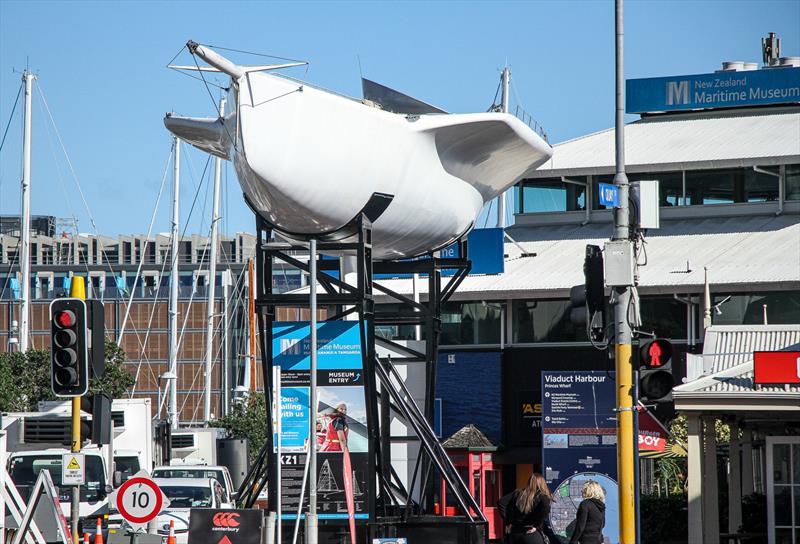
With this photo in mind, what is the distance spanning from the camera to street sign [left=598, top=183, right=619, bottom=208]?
16.8m

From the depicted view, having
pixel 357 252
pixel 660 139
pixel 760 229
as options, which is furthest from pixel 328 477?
pixel 660 139

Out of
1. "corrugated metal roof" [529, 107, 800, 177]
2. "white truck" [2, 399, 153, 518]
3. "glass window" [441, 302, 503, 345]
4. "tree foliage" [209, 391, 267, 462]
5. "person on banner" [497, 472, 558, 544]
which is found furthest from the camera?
"tree foliage" [209, 391, 267, 462]

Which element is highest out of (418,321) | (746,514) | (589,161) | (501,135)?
(589,161)

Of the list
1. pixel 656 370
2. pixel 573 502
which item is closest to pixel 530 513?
pixel 656 370

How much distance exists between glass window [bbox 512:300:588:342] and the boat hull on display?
15.6 meters

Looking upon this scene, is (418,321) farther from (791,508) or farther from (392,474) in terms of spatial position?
(791,508)

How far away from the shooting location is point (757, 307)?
36.6 metres

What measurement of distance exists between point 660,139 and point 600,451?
694 inches

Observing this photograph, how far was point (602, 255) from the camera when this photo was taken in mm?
16797

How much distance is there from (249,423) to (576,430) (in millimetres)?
37094

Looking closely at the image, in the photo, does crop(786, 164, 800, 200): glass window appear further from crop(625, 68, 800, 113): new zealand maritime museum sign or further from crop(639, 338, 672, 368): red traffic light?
crop(639, 338, 672, 368): red traffic light

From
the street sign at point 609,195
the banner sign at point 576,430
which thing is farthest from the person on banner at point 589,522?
the banner sign at point 576,430

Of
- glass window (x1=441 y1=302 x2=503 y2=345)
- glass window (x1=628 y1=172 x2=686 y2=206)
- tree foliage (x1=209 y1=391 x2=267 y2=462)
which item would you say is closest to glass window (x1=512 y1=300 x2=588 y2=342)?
glass window (x1=441 y1=302 x2=503 y2=345)

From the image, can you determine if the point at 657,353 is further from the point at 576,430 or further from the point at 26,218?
the point at 26,218
